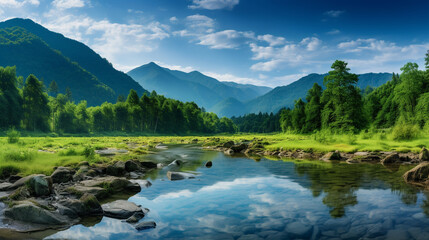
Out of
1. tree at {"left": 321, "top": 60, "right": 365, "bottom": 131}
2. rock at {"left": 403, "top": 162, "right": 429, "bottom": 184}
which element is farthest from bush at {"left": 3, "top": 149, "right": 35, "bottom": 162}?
tree at {"left": 321, "top": 60, "right": 365, "bottom": 131}

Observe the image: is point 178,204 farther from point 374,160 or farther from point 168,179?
point 374,160

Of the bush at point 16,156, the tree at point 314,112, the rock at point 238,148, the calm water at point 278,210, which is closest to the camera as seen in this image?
the calm water at point 278,210

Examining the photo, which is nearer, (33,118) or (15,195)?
(15,195)

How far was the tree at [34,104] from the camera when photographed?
A: 7456 centimetres

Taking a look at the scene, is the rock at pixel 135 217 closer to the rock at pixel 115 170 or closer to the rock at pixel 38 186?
the rock at pixel 38 186

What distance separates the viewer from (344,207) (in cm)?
1192

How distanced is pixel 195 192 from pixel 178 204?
2.54m

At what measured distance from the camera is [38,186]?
12.2 metres

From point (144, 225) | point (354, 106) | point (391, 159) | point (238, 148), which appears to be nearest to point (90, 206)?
point (144, 225)

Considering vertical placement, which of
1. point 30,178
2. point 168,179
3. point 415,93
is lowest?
point 168,179

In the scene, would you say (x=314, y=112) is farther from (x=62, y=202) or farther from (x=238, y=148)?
(x=62, y=202)

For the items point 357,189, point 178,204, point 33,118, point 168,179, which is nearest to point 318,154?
point 357,189

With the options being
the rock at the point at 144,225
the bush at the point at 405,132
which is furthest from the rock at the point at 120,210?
the bush at the point at 405,132

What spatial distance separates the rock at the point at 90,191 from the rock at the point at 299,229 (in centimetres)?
962
